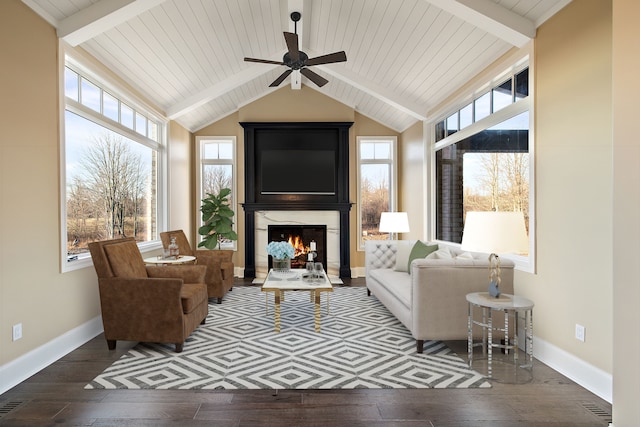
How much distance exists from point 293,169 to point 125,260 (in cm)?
401

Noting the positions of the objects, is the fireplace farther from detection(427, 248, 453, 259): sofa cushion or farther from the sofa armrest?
the sofa armrest

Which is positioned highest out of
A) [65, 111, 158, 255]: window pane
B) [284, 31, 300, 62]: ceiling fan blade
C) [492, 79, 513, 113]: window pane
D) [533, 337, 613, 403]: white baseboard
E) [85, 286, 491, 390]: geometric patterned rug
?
[284, 31, 300, 62]: ceiling fan blade

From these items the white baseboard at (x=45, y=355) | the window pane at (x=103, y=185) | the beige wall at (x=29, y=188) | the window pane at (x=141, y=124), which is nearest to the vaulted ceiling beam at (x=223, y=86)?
the window pane at (x=141, y=124)

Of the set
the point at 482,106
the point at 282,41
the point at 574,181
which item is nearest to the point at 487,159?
the point at 482,106

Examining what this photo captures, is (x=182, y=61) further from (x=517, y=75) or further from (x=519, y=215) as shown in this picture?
(x=519, y=215)

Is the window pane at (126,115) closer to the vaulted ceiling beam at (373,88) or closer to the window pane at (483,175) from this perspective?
the vaulted ceiling beam at (373,88)

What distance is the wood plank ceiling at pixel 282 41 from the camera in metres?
3.23

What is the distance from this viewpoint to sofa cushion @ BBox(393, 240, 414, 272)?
5.04 m

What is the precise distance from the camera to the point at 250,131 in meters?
7.02

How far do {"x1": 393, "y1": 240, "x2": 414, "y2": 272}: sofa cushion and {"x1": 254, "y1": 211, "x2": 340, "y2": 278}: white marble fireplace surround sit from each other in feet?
6.72

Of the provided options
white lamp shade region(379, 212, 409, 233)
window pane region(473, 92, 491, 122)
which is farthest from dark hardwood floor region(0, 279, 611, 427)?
white lamp shade region(379, 212, 409, 233)

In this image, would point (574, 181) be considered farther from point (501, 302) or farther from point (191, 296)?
point (191, 296)

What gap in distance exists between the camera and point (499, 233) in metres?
2.65

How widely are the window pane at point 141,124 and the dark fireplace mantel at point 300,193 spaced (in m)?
2.01
